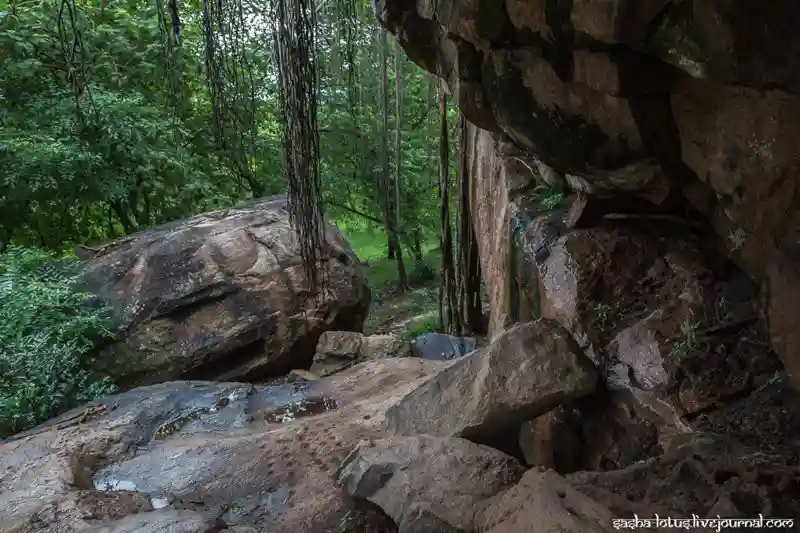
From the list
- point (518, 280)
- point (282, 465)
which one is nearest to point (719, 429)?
point (518, 280)

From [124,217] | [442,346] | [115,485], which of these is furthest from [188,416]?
[124,217]

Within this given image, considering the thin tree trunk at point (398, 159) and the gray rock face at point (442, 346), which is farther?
the thin tree trunk at point (398, 159)

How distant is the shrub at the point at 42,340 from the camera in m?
5.63

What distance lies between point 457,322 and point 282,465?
12.4ft

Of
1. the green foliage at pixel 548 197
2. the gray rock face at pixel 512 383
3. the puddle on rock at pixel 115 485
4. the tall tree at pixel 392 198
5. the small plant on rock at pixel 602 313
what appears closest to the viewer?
the gray rock face at pixel 512 383

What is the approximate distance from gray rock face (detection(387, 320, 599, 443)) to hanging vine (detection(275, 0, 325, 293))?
1050mm

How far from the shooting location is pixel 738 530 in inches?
72.4

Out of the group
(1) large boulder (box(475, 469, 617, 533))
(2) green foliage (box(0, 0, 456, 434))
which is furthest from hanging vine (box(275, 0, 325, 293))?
(2) green foliage (box(0, 0, 456, 434))

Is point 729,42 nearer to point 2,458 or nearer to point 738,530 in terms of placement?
point 738,530

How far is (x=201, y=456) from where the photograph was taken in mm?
4184

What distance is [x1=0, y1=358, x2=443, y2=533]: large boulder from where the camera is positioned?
11.1 feet

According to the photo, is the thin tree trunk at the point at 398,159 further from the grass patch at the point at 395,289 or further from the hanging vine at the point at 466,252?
the hanging vine at the point at 466,252

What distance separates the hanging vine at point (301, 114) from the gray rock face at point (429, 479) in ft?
3.10

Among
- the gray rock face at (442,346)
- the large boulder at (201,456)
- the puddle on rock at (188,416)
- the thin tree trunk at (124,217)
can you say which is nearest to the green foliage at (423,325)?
the gray rock face at (442,346)
